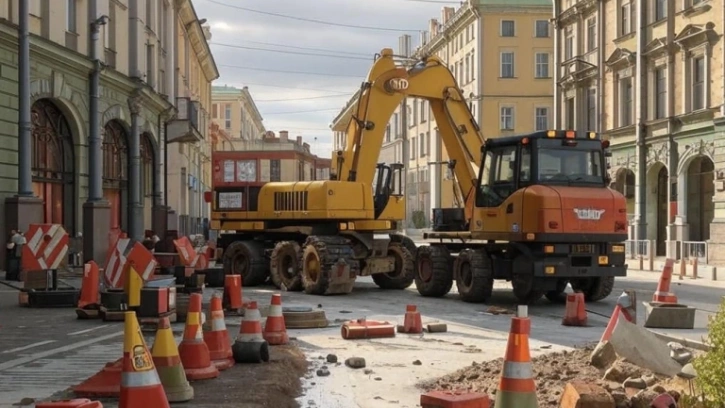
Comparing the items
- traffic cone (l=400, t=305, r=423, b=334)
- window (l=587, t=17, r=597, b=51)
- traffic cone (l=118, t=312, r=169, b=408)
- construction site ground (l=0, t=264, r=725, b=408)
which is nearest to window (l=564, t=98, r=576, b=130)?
window (l=587, t=17, r=597, b=51)

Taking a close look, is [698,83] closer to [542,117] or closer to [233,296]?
[233,296]

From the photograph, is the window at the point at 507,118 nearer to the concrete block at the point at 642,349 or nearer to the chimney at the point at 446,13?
the chimney at the point at 446,13

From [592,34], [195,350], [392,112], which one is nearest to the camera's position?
[195,350]

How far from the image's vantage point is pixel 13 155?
21.2 m

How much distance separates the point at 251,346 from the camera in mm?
9125

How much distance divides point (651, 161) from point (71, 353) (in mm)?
29262

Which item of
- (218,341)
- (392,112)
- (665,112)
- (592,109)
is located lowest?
(218,341)

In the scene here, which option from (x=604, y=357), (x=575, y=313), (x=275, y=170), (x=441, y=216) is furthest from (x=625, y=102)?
(x=604, y=357)

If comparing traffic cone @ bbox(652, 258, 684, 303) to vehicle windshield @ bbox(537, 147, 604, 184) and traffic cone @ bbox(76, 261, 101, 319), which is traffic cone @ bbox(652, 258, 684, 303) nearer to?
vehicle windshield @ bbox(537, 147, 604, 184)

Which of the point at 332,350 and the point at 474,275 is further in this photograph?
the point at 474,275

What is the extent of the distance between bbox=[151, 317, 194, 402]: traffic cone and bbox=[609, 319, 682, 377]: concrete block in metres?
4.03

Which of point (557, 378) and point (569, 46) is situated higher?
point (569, 46)

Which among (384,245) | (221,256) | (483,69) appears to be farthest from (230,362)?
(483,69)

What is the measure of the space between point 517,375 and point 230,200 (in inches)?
628
